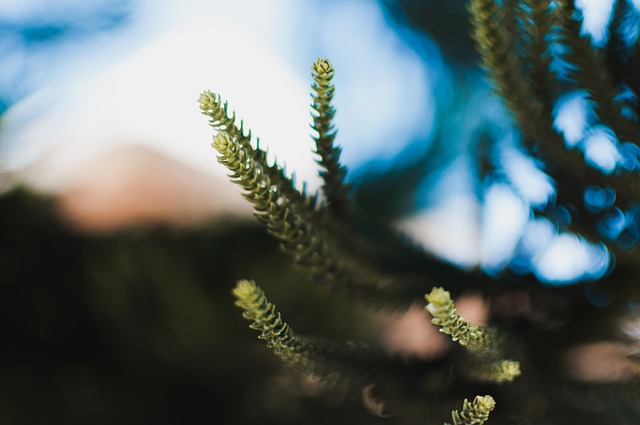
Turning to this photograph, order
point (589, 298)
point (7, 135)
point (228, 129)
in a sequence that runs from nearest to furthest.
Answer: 1. point (228, 129)
2. point (589, 298)
3. point (7, 135)

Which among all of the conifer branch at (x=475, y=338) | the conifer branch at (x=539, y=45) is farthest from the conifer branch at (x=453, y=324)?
the conifer branch at (x=539, y=45)

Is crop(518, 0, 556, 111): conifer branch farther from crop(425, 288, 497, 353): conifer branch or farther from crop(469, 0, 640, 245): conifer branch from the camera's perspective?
crop(425, 288, 497, 353): conifer branch

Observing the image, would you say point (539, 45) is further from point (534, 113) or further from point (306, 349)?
point (306, 349)

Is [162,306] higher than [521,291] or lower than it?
lower

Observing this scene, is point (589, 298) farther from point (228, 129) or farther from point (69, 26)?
point (69, 26)

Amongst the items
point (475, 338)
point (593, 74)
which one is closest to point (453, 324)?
point (475, 338)

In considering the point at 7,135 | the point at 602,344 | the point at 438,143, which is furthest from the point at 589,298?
the point at 7,135

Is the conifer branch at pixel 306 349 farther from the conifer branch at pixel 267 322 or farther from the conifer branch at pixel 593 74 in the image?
the conifer branch at pixel 593 74
